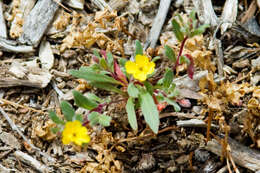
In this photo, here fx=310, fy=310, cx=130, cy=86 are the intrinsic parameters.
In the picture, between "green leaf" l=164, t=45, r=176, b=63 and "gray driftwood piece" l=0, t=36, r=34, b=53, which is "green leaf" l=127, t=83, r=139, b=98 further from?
"gray driftwood piece" l=0, t=36, r=34, b=53

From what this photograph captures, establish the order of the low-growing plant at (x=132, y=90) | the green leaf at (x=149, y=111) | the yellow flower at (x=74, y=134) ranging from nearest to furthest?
the yellow flower at (x=74, y=134) < the low-growing plant at (x=132, y=90) < the green leaf at (x=149, y=111)

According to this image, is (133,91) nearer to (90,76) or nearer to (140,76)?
(140,76)

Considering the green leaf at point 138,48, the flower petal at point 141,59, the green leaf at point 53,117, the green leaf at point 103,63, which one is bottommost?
the green leaf at point 53,117

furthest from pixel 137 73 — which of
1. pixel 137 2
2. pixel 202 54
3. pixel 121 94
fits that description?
pixel 137 2

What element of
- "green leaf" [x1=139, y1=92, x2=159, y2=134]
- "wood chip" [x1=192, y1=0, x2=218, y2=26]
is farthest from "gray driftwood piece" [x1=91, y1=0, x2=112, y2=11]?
"green leaf" [x1=139, y1=92, x2=159, y2=134]

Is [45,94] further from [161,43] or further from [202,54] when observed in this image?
[202,54]

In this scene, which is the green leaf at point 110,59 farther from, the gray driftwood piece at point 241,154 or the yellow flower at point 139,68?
the gray driftwood piece at point 241,154

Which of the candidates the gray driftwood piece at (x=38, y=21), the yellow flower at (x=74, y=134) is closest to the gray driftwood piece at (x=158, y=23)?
the gray driftwood piece at (x=38, y=21)
